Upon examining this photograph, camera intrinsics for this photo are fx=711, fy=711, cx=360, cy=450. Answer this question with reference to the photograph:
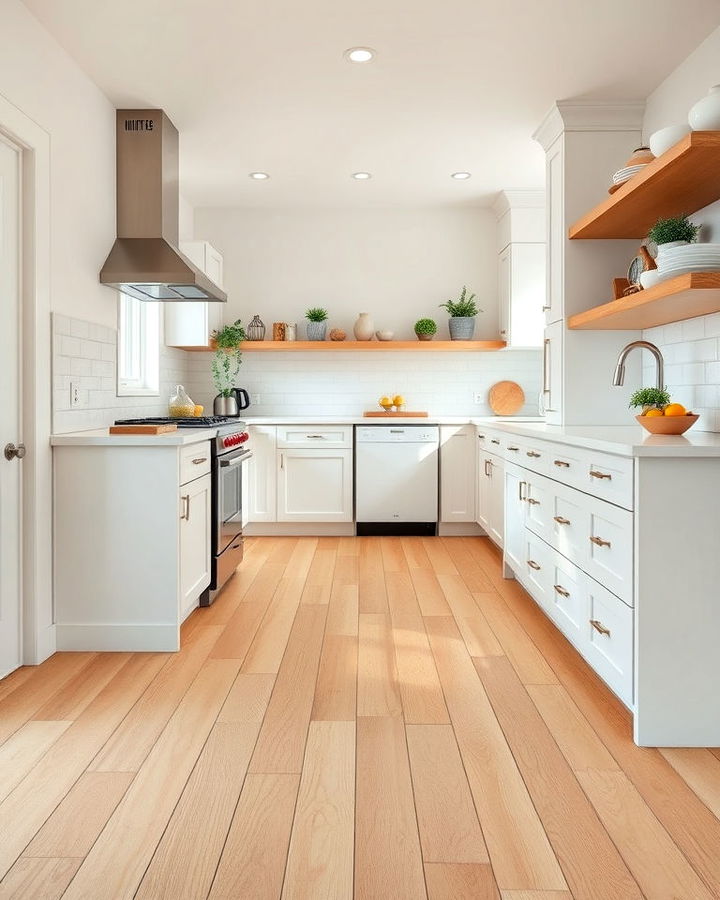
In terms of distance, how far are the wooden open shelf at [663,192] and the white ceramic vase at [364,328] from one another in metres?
2.23

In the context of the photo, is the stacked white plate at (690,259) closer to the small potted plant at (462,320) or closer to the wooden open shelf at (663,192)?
the wooden open shelf at (663,192)

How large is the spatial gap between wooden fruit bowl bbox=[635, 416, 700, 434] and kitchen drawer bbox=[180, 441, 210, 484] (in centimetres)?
186

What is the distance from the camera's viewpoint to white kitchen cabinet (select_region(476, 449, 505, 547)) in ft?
14.4

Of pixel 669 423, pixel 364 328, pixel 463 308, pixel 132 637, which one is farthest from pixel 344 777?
pixel 463 308

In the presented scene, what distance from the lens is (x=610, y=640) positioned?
2.28 m

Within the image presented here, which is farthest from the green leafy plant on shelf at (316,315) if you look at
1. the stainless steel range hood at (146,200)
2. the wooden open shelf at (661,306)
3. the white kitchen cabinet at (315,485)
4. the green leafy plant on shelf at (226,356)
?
the wooden open shelf at (661,306)

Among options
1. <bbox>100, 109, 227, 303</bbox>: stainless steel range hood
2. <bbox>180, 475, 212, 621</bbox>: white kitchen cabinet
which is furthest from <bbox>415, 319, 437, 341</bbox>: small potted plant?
<bbox>180, 475, 212, 621</bbox>: white kitchen cabinet

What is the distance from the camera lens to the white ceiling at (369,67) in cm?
286

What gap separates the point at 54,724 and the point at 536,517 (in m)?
2.15

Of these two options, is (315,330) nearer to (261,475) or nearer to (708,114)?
(261,475)

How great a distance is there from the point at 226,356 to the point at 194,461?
2.67 m

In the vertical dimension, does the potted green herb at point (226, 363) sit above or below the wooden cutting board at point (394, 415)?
above

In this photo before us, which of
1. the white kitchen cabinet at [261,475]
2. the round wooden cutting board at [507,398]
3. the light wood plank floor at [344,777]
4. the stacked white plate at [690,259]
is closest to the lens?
the light wood plank floor at [344,777]

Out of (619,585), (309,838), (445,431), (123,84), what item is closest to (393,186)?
(445,431)
